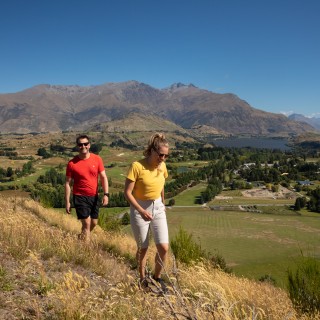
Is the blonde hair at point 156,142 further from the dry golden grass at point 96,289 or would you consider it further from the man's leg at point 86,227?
the man's leg at point 86,227

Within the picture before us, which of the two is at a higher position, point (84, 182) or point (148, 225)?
point (84, 182)

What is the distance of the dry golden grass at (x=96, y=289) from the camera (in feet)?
11.2

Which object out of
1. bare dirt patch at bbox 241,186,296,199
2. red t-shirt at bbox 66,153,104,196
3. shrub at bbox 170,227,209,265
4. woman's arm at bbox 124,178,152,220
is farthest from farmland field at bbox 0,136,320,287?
woman's arm at bbox 124,178,152,220

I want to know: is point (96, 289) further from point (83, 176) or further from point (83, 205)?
point (83, 176)

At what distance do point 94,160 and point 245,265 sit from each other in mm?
53109

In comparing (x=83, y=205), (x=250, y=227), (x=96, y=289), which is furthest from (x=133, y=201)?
(x=250, y=227)

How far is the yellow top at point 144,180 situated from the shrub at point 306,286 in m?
2.69

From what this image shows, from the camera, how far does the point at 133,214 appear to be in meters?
5.84

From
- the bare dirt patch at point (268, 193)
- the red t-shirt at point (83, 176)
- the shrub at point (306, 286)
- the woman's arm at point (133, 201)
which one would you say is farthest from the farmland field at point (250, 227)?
the woman's arm at point (133, 201)

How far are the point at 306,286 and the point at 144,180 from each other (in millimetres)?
3123

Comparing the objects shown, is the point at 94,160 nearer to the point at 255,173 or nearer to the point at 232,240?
the point at 232,240

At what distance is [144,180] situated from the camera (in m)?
5.76

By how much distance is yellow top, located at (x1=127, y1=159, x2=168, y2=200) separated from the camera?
5719mm

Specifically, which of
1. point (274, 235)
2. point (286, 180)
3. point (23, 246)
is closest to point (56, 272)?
point (23, 246)
